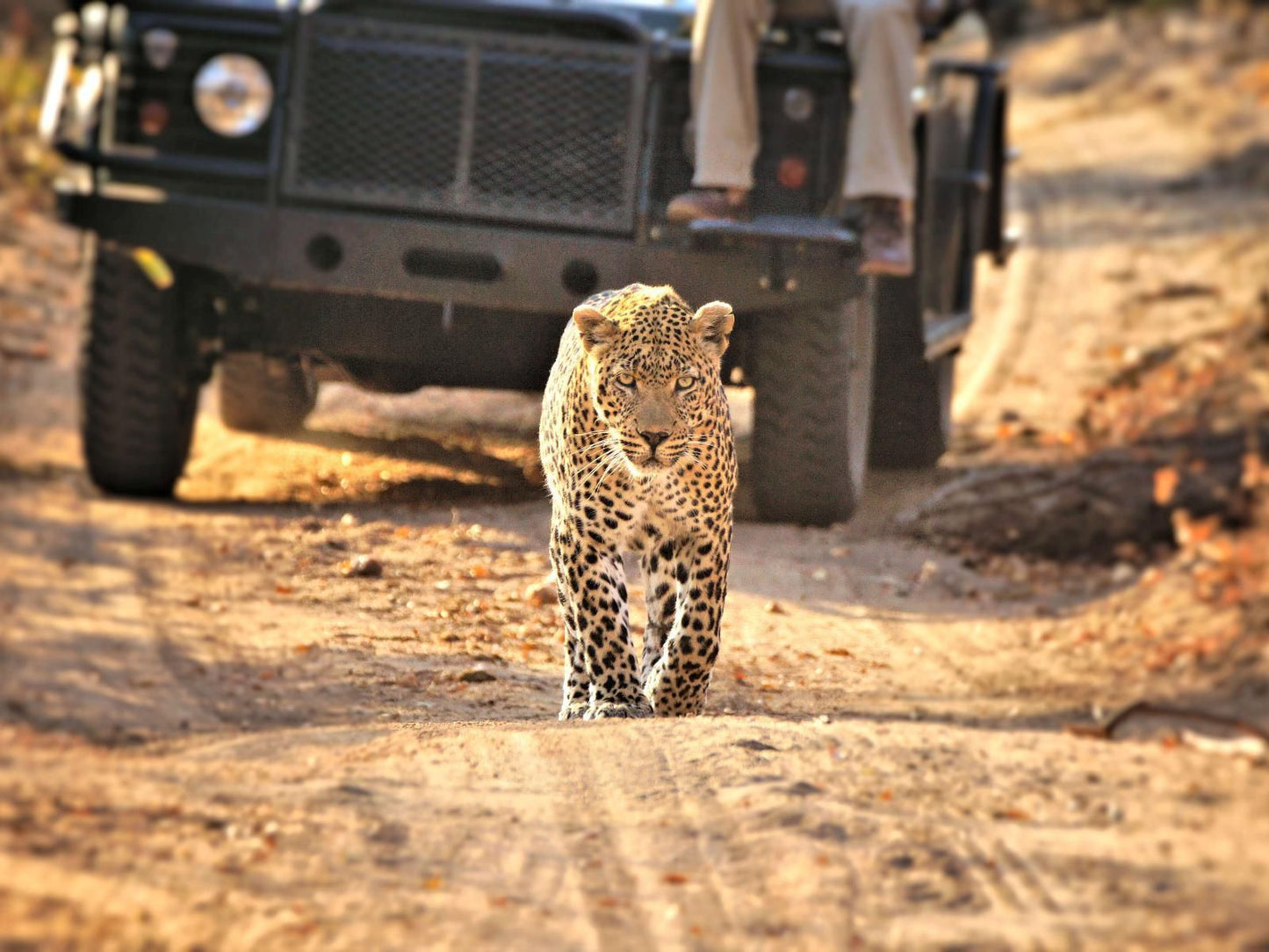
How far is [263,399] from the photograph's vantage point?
31.8 ft

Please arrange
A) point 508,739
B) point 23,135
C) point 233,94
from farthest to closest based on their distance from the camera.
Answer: point 23,135
point 233,94
point 508,739

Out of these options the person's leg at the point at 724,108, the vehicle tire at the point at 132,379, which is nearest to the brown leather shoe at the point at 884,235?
the person's leg at the point at 724,108

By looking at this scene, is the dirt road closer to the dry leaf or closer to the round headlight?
the dry leaf

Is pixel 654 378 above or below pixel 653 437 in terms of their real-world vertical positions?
above

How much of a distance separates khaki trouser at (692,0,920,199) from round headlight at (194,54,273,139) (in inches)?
62.9

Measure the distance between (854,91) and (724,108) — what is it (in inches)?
21.7

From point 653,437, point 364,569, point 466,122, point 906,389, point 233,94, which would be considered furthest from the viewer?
point 906,389

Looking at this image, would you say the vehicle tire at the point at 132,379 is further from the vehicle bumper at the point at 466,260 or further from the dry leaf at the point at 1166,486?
the dry leaf at the point at 1166,486

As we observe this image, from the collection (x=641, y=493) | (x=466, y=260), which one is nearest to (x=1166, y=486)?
(x=466, y=260)

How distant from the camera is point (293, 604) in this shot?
6316 mm

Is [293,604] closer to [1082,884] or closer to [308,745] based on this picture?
[308,745]

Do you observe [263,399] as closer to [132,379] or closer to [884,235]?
[132,379]

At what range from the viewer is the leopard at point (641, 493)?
199 inches

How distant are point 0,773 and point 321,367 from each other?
4.09 metres
